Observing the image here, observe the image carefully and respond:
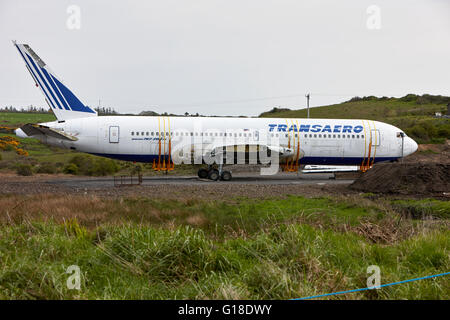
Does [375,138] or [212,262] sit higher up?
[375,138]

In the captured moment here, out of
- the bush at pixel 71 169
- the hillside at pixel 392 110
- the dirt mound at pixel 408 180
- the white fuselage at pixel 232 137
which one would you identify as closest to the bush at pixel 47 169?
the bush at pixel 71 169

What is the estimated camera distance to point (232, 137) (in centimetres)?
2364

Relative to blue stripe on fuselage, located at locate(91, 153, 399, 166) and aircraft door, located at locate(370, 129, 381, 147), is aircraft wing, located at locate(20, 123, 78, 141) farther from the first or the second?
aircraft door, located at locate(370, 129, 381, 147)

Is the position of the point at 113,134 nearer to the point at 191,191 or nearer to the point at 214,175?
the point at 214,175

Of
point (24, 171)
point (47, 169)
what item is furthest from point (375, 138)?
point (47, 169)

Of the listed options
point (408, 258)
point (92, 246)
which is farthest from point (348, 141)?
point (92, 246)

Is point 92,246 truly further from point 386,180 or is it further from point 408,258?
point 386,180

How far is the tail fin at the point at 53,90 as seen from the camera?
22000 millimetres

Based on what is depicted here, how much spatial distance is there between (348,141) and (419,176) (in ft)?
22.6

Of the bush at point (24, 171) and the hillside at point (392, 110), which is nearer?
the bush at point (24, 171)

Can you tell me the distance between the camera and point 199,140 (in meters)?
23.4

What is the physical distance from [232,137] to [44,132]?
33.0 ft

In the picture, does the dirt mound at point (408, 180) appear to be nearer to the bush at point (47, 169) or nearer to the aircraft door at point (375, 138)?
the aircraft door at point (375, 138)
